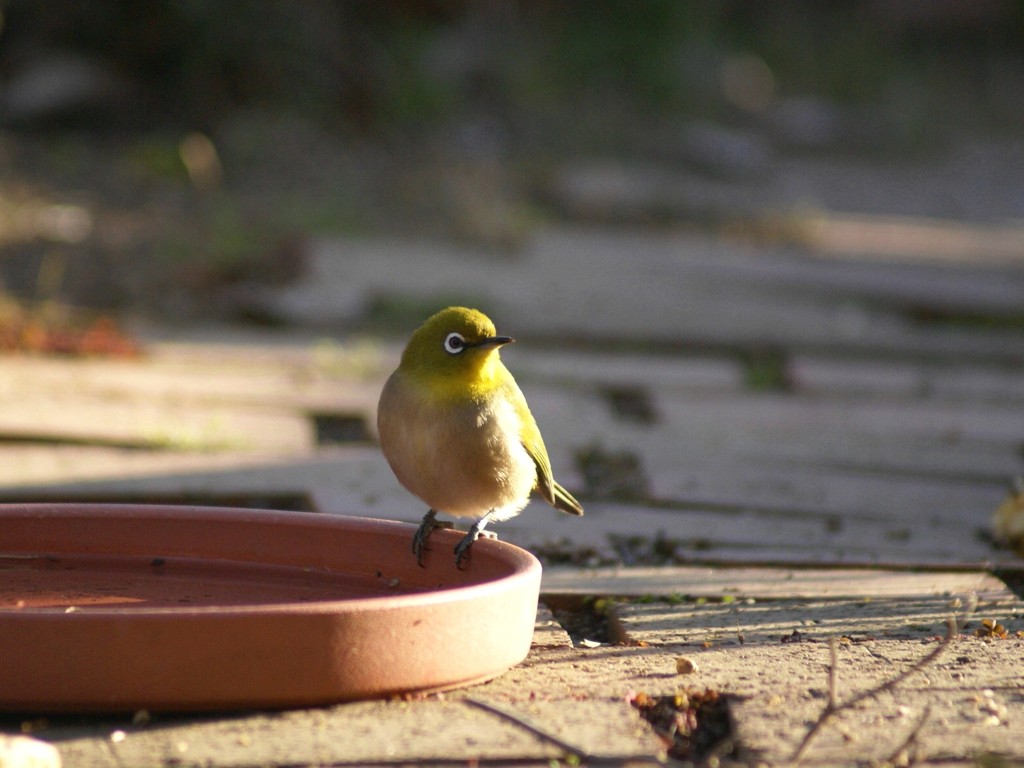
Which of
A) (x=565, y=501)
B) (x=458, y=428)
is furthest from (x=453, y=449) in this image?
(x=565, y=501)

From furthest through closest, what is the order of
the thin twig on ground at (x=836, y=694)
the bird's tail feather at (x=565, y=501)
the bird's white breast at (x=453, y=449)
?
the bird's tail feather at (x=565, y=501) < the bird's white breast at (x=453, y=449) < the thin twig on ground at (x=836, y=694)

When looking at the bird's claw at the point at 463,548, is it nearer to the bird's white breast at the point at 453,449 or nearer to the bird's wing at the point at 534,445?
the bird's white breast at the point at 453,449

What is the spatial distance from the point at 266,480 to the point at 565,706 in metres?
2.03

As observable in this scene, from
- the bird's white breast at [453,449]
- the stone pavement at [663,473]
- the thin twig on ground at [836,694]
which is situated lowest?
the stone pavement at [663,473]

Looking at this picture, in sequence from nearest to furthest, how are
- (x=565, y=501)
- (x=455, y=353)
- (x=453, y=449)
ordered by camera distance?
(x=453, y=449) → (x=455, y=353) → (x=565, y=501)

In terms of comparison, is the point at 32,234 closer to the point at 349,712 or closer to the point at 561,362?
the point at 561,362

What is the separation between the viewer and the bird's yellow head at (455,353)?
3.42 metres

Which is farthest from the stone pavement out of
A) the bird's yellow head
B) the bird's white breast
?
the bird's yellow head

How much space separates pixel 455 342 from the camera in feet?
11.4

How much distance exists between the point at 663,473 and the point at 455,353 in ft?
5.38

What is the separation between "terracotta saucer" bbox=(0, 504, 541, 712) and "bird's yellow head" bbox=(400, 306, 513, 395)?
15.2 inches

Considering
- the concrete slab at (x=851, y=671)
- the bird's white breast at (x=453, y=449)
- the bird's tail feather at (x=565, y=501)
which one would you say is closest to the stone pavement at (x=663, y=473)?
the concrete slab at (x=851, y=671)

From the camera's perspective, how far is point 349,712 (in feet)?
8.67

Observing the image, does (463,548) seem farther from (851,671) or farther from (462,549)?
(851,671)
